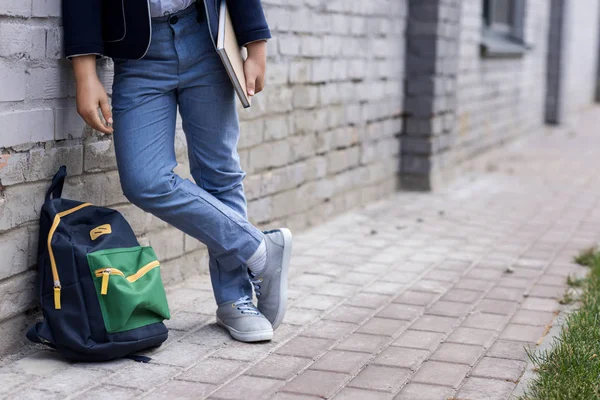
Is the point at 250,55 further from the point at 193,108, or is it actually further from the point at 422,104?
the point at 422,104

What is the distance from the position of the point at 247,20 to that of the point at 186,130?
1.48ft

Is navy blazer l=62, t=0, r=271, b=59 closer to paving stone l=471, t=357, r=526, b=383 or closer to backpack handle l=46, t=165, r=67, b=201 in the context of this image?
backpack handle l=46, t=165, r=67, b=201

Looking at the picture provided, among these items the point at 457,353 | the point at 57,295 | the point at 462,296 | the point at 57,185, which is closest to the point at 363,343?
the point at 457,353

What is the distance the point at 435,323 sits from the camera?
12.4ft

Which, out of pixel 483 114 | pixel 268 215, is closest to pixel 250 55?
pixel 268 215

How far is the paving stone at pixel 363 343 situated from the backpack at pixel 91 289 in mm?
695

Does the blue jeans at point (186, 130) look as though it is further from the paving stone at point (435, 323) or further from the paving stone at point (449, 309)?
the paving stone at point (449, 309)

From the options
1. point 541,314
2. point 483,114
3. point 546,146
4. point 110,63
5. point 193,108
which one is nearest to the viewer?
point 193,108

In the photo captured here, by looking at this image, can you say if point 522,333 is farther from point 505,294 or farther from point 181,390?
point 181,390

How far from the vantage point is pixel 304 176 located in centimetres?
562

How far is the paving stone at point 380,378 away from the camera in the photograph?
3.01 meters

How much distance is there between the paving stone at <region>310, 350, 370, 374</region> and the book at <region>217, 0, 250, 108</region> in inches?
36.5

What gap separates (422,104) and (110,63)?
391cm

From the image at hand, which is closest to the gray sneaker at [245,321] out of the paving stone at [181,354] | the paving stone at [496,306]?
the paving stone at [181,354]
